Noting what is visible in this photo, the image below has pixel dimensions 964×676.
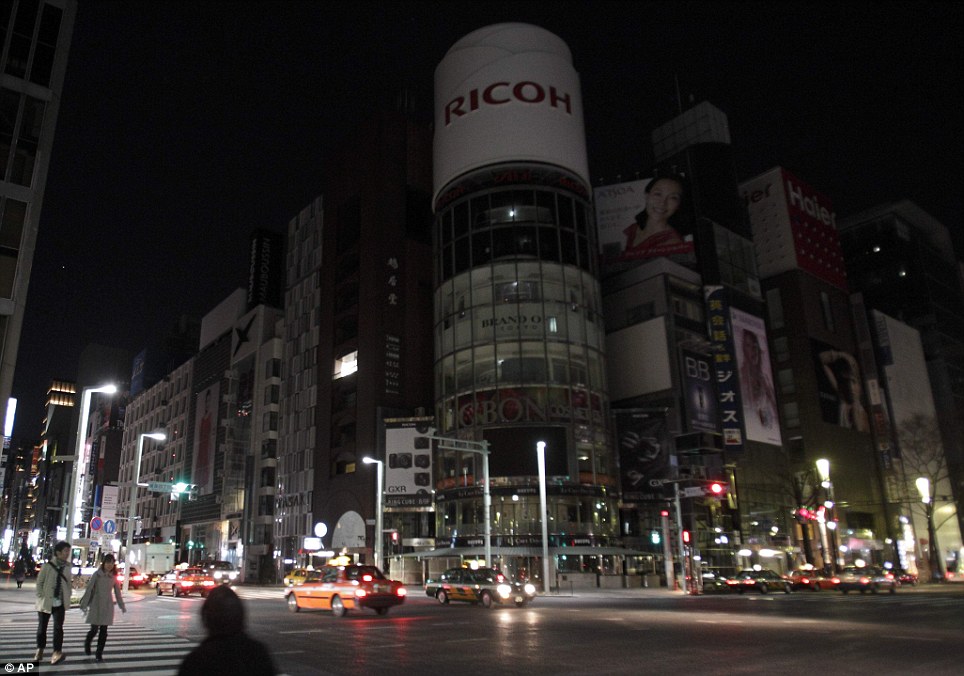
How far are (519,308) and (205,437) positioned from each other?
209 feet

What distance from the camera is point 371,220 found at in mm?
80500

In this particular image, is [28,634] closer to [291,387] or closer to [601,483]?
[601,483]

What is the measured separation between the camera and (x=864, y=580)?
44750mm

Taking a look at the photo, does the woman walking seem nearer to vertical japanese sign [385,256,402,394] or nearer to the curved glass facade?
the curved glass facade

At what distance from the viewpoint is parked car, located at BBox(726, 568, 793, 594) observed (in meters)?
46.3

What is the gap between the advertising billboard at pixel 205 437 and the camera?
104 m

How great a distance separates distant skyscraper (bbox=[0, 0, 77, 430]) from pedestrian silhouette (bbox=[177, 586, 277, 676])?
29.3 metres

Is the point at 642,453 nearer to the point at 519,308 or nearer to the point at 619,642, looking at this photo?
the point at 519,308

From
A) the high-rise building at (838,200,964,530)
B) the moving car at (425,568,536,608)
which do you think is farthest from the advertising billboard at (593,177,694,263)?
the moving car at (425,568,536,608)

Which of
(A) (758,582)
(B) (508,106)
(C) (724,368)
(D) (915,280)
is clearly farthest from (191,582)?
(D) (915,280)

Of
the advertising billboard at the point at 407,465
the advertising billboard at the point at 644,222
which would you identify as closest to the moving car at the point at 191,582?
the advertising billboard at the point at 407,465

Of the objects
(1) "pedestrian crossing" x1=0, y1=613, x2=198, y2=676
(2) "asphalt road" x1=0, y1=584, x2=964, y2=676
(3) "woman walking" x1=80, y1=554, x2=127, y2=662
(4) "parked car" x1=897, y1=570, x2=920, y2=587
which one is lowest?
(4) "parked car" x1=897, y1=570, x2=920, y2=587

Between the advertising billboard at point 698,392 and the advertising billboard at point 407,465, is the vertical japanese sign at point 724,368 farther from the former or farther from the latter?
the advertising billboard at point 407,465

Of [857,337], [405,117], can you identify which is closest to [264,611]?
[405,117]
